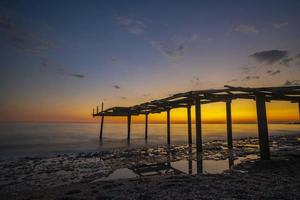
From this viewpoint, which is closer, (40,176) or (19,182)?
(19,182)

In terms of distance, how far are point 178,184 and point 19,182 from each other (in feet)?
24.4

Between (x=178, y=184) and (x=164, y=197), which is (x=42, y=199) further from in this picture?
(x=178, y=184)

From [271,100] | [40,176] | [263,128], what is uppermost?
[271,100]

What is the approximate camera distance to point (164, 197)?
550 centimetres

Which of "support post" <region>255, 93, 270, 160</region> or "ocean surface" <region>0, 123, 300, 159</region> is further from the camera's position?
"ocean surface" <region>0, 123, 300, 159</region>

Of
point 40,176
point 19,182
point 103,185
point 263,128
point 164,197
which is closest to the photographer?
point 164,197

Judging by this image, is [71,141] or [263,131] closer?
[263,131]

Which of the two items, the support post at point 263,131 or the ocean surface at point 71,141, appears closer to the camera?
the support post at point 263,131

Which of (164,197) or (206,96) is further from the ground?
(206,96)

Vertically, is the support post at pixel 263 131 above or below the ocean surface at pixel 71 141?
above

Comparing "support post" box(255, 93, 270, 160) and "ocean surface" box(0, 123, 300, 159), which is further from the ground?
"support post" box(255, 93, 270, 160)

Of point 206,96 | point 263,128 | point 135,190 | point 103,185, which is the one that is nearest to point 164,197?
point 135,190

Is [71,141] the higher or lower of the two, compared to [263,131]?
lower

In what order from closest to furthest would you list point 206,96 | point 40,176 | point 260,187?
point 260,187 → point 40,176 → point 206,96
